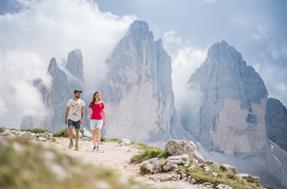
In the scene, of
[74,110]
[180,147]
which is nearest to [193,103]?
[74,110]

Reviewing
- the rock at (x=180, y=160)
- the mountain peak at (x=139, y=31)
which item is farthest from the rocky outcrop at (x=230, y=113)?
the rock at (x=180, y=160)

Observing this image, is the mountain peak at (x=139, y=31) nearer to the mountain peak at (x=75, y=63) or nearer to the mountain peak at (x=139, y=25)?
the mountain peak at (x=139, y=25)

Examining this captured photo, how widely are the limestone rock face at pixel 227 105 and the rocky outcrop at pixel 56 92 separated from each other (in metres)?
61.9

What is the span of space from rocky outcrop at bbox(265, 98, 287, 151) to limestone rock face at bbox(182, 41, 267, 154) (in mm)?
5026

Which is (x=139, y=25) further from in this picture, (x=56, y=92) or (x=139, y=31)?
(x=56, y=92)

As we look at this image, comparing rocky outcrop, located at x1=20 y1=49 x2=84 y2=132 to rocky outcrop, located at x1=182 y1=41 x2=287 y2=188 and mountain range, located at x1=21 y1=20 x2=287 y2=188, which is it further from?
rocky outcrop, located at x1=182 y1=41 x2=287 y2=188

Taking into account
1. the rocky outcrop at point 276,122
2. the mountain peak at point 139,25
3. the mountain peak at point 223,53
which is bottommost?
the rocky outcrop at point 276,122

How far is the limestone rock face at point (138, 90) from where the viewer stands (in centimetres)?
15825

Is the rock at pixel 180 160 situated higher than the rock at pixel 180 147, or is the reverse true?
the rock at pixel 180 147

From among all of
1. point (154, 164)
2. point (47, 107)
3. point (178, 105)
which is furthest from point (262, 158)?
point (154, 164)

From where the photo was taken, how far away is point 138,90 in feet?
542

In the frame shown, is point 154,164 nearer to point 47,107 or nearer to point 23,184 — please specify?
point 23,184

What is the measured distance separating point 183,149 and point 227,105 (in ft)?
542

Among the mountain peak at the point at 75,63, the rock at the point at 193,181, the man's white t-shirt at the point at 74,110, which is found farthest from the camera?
the mountain peak at the point at 75,63
